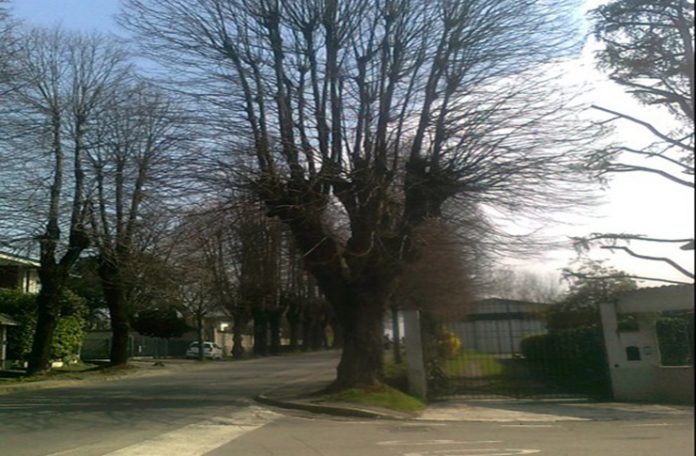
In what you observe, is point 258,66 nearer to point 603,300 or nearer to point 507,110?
point 507,110

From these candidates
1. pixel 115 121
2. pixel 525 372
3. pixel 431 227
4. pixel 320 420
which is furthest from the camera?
pixel 115 121

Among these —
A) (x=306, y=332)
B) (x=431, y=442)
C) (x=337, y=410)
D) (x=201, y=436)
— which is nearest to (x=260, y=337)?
(x=306, y=332)

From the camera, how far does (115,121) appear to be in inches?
1013

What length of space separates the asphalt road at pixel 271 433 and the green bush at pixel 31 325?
1759cm

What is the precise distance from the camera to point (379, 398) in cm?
1728

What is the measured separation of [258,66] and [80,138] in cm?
1269

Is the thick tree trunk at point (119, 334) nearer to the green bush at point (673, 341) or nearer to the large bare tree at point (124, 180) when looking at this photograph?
the large bare tree at point (124, 180)

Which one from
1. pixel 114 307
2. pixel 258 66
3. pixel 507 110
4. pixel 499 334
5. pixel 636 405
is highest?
pixel 258 66

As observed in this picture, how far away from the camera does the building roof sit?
2559 cm

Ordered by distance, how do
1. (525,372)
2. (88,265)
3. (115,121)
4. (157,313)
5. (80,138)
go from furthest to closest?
(157,313)
(88,265)
(80,138)
(115,121)
(525,372)

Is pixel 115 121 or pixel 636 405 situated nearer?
pixel 636 405

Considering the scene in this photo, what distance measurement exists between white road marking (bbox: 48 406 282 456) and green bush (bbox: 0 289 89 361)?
825 inches

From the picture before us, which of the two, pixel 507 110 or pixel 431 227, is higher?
pixel 507 110

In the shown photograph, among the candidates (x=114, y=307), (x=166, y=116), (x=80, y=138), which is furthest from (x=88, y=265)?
(x=166, y=116)
